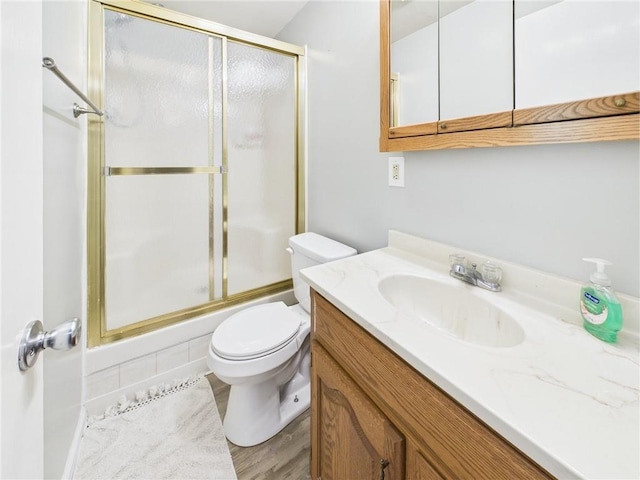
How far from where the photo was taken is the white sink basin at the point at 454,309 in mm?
810

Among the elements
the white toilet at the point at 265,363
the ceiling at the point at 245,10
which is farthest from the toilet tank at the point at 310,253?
the ceiling at the point at 245,10

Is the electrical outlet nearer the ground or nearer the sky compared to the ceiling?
nearer the ground

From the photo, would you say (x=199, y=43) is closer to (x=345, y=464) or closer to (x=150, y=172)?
(x=150, y=172)

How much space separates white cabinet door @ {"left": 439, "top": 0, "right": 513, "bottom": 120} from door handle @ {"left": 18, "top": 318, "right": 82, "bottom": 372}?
1159mm

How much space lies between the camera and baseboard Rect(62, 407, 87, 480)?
1.14 metres

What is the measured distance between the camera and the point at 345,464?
2.83 ft

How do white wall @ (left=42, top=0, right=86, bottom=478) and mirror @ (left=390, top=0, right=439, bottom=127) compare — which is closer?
white wall @ (left=42, top=0, right=86, bottom=478)

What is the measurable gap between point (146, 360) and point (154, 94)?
1417 millimetres

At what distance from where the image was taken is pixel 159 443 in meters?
1.33

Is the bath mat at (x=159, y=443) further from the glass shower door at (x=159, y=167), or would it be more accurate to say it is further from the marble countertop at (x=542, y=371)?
the marble countertop at (x=542, y=371)

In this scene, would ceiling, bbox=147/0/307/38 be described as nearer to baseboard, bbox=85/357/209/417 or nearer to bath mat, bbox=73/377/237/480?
baseboard, bbox=85/357/209/417

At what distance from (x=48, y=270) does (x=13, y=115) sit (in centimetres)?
75

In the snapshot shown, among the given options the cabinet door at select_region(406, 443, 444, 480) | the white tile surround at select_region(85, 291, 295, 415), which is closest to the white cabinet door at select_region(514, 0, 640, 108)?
the cabinet door at select_region(406, 443, 444, 480)

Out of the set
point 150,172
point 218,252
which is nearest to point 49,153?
point 150,172
